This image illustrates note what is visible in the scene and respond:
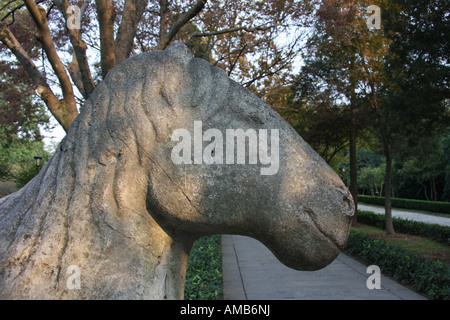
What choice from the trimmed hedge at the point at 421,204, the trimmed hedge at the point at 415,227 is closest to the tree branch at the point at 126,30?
the trimmed hedge at the point at 415,227

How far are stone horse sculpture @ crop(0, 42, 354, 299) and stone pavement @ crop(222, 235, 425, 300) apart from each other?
5.71 metres

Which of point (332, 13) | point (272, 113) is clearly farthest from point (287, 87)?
point (272, 113)

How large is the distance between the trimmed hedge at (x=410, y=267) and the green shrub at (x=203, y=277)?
3.87m

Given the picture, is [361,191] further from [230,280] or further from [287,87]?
[230,280]

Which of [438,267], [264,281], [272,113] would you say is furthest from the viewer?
[264,281]

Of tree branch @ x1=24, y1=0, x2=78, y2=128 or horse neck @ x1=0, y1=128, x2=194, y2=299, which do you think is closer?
horse neck @ x1=0, y1=128, x2=194, y2=299

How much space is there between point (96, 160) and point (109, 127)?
13cm

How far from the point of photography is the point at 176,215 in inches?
54.5

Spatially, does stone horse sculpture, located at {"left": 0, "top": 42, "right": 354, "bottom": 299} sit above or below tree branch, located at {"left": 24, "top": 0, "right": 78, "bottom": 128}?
below

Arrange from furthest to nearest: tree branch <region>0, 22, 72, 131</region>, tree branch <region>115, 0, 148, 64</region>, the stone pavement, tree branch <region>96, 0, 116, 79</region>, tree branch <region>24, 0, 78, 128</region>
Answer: the stone pavement, tree branch <region>115, 0, 148, 64</region>, tree branch <region>0, 22, 72, 131</region>, tree branch <region>24, 0, 78, 128</region>, tree branch <region>96, 0, 116, 79</region>

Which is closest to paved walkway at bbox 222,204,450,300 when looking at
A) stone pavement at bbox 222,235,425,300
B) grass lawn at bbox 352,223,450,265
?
stone pavement at bbox 222,235,425,300

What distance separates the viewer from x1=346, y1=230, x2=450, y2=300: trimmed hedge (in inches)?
266

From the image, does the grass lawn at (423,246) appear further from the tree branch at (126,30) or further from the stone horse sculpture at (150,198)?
the stone horse sculpture at (150,198)

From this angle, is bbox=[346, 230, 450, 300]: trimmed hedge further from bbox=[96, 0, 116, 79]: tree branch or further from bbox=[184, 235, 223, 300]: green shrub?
bbox=[96, 0, 116, 79]: tree branch
